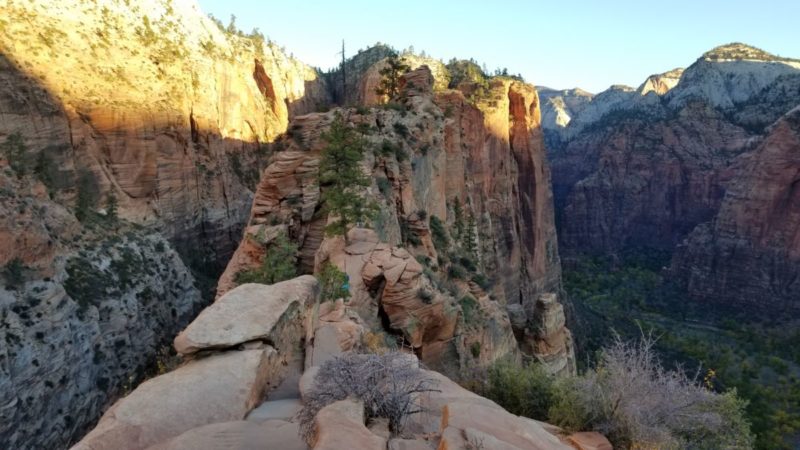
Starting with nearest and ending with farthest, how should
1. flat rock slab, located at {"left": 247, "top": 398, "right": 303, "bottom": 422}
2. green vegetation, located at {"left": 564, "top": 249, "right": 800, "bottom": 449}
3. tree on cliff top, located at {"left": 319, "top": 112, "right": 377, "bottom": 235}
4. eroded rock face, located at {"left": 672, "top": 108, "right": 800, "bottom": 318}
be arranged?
flat rock slab, located at {"left": 247, "top": 398, "right": 303, "bottom": 422}, tree on cliff top, located at {"left": 319, "top": 112, "right": 377, "bottom": 235}, green vegetation, located at {"left": 564, "top": 249, "right": 800, "bottom": 449}, eroded rock face, located at {"left": 672, "top": 108, "right": 800, "bottom": 318}

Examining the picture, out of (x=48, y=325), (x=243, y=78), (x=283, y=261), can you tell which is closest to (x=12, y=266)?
(x=48, y=325)

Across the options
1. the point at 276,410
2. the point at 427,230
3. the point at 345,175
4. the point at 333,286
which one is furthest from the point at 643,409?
the point at 427,230

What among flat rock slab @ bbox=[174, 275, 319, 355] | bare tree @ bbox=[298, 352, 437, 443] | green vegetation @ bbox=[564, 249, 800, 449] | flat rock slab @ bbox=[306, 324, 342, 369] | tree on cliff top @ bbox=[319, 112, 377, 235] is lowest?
green vegetation @ bbox=[564, 249, 800, 449]

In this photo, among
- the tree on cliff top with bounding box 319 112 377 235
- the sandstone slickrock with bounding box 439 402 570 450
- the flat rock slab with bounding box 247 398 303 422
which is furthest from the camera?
the tree on cliff top with bounding box 319 112 377 235

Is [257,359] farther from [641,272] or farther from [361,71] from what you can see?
[641,272]

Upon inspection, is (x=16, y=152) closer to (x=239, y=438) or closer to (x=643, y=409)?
(x=239, y=438)

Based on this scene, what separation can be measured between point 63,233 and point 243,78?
37041 millimetres

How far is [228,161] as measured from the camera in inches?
2099

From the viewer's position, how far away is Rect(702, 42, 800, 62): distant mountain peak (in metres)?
126

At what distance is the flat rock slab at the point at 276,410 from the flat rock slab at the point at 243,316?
1327mm

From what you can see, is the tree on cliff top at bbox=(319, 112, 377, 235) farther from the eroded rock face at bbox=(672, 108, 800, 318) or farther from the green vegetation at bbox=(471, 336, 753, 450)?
the eroded rock face at bbox=(672, 108, 800, 318)

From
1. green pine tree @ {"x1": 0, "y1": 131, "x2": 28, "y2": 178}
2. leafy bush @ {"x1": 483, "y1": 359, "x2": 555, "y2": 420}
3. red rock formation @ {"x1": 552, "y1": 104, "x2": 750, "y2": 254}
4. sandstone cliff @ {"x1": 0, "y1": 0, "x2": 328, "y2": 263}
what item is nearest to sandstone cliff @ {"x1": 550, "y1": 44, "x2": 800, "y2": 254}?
red rock formation @ {"x1": 552, "y1": 104, "x2": 750, "y2": 254}

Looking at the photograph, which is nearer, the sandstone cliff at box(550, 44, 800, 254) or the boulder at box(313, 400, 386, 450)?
the boulder at box(313, 400, 386, 450)

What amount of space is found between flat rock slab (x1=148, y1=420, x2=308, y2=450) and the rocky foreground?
0.01 metres
